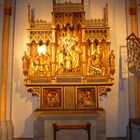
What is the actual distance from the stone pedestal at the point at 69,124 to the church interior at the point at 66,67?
0.39m

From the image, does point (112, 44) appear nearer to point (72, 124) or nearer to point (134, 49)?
point (134, 49)

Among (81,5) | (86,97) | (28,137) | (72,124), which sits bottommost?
(28,137)

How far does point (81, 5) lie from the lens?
10297 millimetres

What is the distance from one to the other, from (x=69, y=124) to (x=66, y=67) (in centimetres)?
213

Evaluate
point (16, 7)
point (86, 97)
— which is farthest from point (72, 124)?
point (16, 7)

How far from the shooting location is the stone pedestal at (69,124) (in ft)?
29.6

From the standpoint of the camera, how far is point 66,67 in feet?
33.5

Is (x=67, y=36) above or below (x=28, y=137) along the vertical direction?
above

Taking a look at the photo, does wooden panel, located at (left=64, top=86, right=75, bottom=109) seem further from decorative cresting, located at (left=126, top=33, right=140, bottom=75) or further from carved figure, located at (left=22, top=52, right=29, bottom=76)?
decorative cresting, located at (left=126, top=33, right=140, bottom=75)

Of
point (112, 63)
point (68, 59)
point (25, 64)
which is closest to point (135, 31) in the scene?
point (112, 63)

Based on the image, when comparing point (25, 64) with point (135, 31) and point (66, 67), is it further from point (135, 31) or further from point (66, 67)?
point (135, 31)

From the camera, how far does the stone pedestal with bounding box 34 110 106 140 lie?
9.01 m

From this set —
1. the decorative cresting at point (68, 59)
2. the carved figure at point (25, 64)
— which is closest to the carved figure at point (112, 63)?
the decorative cresting at point (68, 59)

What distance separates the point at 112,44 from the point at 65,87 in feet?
8.05
